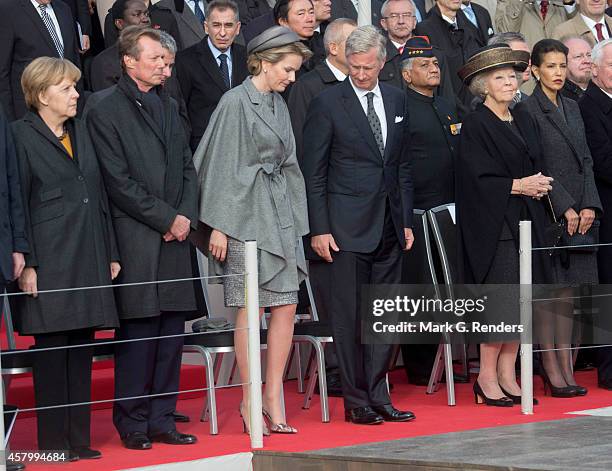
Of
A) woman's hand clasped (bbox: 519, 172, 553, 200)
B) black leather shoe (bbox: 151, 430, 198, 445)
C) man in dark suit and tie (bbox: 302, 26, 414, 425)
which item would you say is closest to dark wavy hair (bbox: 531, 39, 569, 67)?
woman's hand clasped (bbox: 519, 172, 553, 200)

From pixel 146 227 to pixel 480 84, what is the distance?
6.98 ft

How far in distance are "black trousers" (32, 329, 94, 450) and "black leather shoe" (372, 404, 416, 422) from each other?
158 centimetres

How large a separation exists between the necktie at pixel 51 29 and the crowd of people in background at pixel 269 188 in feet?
0.03

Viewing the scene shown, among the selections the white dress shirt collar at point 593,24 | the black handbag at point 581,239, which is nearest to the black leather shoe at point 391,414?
the black handbag at point 581,239

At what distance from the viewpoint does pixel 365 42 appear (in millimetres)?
7176

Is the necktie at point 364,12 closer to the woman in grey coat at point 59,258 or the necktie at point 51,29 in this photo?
the necktie at point 51,29

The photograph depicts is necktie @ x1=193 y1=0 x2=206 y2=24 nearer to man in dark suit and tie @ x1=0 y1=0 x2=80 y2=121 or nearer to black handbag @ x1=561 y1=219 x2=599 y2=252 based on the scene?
man in dark suit and tie @ x1=0 y1=0 x2=80 y2=121

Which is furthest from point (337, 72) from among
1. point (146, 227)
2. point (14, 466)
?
point (14, 466)

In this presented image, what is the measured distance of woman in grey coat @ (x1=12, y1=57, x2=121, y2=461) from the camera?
6.29 metres

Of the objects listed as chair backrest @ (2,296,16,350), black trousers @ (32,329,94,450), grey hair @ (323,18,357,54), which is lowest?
black trousers @ (32,329,94,450)

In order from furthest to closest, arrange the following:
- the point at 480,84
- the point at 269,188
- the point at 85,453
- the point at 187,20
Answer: the point at 187,20 < the point at 480,84 < the point at 269,188 < the point at 85,453

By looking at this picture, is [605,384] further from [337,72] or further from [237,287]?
[237,287]

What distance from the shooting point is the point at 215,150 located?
6.98 meters

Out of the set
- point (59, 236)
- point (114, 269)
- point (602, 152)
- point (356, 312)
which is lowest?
point (356, 312)
